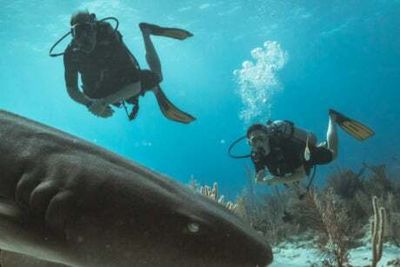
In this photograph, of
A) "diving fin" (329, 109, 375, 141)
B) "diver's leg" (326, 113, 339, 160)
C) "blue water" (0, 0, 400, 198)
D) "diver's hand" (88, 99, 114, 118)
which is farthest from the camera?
"blue water" (0, 0, 400, 198)

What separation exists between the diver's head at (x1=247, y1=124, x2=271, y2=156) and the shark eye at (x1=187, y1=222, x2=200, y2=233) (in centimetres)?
A: 626

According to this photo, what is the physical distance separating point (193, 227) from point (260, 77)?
70403 millimetres

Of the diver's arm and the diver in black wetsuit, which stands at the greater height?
the diver's arm

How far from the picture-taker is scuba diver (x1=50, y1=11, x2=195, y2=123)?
7.80 meters

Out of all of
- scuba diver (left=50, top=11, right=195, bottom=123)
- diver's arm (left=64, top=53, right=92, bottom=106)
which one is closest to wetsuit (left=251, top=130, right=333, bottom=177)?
scuba diver (left=50, top=11, right=195, bottom=123)

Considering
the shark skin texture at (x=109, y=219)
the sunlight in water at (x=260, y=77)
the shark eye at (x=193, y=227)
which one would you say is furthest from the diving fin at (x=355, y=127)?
the sunlight in water at (x=260, y=77)

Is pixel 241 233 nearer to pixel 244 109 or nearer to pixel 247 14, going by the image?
pixel 247 14

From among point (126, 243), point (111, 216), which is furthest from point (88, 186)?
point (126, 243)

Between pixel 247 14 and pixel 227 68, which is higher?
pixel 227 68

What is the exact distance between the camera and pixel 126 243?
2016 millimetres

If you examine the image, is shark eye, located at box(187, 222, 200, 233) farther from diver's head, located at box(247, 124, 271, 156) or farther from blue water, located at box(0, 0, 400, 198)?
diver's head, located at box(247, 124, 271, 156)

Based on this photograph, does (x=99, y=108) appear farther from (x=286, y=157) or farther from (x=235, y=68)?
(x=235, y=68)

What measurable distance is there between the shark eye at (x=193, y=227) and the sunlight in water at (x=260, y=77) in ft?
167

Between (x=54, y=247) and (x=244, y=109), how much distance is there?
117597 mm
